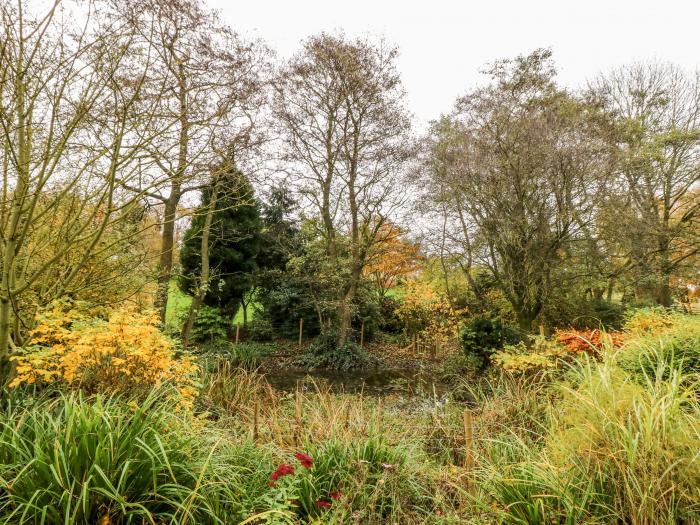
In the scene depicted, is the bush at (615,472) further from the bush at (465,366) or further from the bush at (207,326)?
the bush at (207,326)

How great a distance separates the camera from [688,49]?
11.9 metres

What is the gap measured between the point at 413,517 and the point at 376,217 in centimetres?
1043

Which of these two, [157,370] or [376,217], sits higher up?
[376,217]

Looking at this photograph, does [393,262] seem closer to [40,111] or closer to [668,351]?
[668,351]

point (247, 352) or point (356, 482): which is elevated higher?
point (356, 482)

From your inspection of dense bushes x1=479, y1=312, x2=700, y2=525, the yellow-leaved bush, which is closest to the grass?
dense bushes x1=479, y1=312, x2=700, y2=525

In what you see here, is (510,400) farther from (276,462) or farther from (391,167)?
(391,167)

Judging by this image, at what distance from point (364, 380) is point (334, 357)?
167cm

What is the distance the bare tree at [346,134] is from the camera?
36.7ft

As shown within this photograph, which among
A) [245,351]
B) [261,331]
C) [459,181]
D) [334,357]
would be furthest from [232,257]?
[459,181]

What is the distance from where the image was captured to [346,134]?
38.5 feet

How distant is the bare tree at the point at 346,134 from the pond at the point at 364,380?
159cm

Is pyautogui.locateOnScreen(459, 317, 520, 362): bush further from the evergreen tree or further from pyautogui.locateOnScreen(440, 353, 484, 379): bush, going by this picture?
the evergreen tree

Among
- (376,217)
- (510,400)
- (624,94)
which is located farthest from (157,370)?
(624,94)
